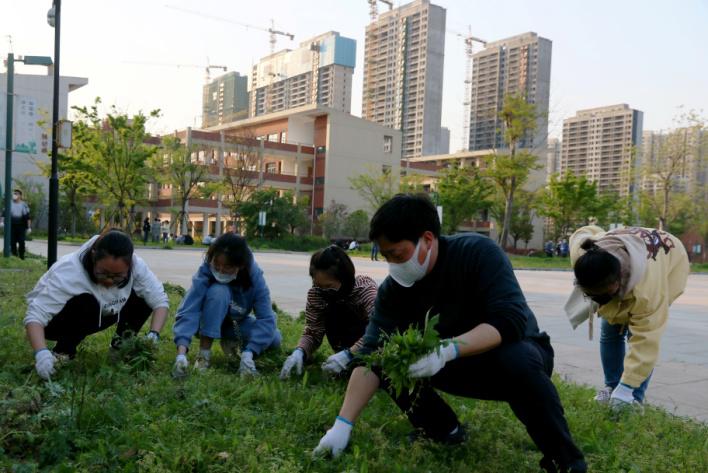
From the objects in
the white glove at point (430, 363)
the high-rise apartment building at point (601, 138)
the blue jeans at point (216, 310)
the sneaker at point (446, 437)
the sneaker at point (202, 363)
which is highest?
the high-rise apartment building at point (601, 138)

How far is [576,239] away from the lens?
4.04 meters

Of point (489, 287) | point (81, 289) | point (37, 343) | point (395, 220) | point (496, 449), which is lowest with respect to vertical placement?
point (496, 449)

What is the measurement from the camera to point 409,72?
87062 millimetres

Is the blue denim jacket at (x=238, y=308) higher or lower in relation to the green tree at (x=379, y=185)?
lower

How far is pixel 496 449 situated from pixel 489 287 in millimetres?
A: 868

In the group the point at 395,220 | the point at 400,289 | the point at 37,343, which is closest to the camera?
the point at 395,220

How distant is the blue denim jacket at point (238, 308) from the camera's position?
159 inches

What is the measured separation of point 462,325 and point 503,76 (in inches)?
3498

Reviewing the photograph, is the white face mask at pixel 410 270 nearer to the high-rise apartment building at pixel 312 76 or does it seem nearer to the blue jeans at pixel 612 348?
the blue jeans at pixel 612 348

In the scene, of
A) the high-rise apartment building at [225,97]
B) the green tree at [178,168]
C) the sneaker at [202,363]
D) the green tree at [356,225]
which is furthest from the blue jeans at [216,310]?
the high-rise apartment building at [225,97]

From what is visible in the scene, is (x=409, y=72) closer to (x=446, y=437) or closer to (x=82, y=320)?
(x=82, y=320)

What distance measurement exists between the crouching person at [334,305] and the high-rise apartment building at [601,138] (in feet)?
259

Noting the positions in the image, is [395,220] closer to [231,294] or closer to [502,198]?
[231,294]

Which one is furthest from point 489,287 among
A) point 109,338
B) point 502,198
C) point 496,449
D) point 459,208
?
point 502,198
